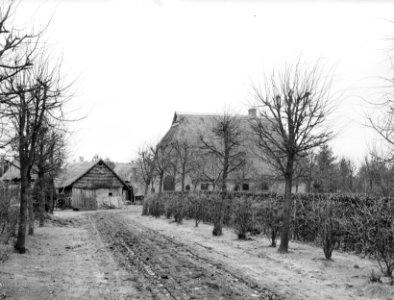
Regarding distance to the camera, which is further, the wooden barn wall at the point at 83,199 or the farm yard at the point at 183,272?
the wooden barn wall at the point at 83,199

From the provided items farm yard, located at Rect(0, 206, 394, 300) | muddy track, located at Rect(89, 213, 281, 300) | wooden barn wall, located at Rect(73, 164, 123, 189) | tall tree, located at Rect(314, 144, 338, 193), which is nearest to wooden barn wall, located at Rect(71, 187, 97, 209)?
wooden barn wall, located at Rect(73, 164, 123, 189)

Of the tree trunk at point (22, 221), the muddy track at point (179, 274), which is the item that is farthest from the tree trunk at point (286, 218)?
the tree trunk at point (22, 221)

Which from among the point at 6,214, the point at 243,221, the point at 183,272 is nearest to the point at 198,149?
the point at 243,221

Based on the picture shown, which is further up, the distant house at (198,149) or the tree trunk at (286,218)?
the distant house at (198,149)

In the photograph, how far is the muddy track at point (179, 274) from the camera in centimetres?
822

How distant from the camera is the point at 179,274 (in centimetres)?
1002

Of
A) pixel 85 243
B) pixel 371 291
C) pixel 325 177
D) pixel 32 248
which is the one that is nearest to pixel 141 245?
pixel 85 243

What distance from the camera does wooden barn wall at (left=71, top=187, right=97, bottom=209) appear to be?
49116mm

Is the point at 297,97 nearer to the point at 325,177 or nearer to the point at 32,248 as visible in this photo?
the point at 32,248

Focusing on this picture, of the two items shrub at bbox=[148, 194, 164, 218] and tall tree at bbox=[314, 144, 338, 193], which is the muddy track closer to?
shrub at bbox=[148, 194, 164, 218]

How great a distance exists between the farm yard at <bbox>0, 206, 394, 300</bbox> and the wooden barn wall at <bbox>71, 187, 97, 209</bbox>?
33.9 m

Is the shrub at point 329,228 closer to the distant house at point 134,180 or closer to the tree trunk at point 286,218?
the tree trunk at point 286,218

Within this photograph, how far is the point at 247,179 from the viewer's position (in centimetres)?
4847

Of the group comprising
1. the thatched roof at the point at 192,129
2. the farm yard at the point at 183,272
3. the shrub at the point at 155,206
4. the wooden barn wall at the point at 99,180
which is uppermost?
the thatched roof at the point at 192,129
